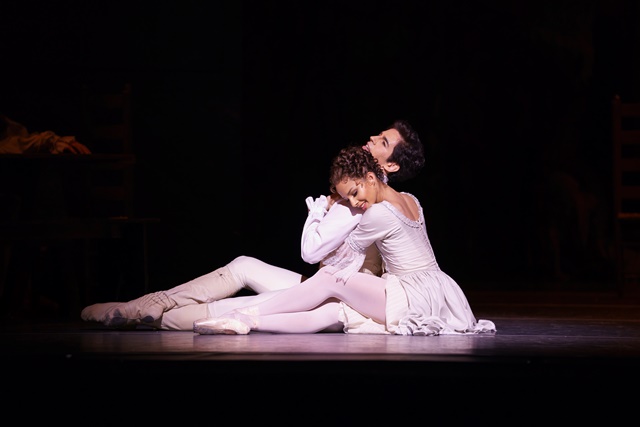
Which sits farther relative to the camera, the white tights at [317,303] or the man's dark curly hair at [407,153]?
the man's dark curly hair at [407,153]

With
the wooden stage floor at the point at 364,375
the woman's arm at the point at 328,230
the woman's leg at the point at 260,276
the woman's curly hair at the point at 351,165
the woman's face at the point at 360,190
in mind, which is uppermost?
the woman's curly hair at the point at 351,165

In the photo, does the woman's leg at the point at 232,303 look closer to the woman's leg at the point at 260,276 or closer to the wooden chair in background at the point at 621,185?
the woman's leg at the point at 260,276

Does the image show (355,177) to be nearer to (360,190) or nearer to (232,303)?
(360,190)

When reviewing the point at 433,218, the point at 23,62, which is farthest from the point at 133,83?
the point at 433,218

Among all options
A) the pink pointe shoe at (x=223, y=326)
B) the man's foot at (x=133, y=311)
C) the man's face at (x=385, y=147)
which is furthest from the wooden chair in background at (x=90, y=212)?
the man's face at (x=385, y=147)

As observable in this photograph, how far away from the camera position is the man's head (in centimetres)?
420

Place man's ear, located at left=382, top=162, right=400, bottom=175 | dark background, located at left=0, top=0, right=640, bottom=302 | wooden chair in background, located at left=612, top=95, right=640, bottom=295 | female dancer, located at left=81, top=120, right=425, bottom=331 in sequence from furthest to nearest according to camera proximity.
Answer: dark background, located at left=0, top=0, right=640, bottom=302
wooden chair in background, located at left=612, top=95, right=640, bottom=295
man's ear, located at left=382, top=162, right=400, bottom=175
female dancer, located at left=81, top=120, right=425, bottom=331

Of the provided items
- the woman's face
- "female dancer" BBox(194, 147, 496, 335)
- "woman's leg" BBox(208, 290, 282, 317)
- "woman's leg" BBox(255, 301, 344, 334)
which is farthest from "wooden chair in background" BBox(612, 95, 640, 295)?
"woman's leg" BBox(208, 290, 282, 317)

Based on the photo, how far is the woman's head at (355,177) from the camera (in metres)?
3.94

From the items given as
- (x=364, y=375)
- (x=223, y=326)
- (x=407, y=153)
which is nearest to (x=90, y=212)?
(x=223, y=326)

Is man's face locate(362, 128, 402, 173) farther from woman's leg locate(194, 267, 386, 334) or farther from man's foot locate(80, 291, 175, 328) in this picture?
man's foot locate(80, 291, 175, 328)

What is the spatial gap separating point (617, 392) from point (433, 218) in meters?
5.34

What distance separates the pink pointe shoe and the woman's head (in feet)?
2.15

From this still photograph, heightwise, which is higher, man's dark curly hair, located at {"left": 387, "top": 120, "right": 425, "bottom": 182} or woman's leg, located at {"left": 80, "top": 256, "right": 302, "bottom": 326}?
man's dark curly hair, located at {"left": 387, "top": 120, "right": 425, "bottom": 182}
